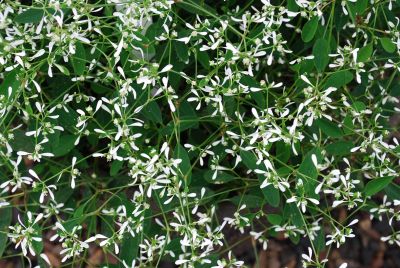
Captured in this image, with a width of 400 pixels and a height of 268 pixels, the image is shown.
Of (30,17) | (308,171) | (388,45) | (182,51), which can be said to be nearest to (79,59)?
(30,17)

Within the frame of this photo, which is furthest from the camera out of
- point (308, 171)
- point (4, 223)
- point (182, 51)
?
point (4, 223)

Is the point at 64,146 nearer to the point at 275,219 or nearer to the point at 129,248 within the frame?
the point at 129,248

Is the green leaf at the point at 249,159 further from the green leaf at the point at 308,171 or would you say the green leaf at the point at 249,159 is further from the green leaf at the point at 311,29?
the green leaf at the point at 311,29

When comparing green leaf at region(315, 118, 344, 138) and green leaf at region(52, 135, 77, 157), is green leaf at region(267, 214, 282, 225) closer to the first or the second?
green leaf at region(315, 118, 344, 138)

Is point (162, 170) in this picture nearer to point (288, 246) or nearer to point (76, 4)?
point (76, 4)

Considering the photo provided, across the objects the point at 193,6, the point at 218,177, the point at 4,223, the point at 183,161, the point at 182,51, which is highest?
the point at 193,6
